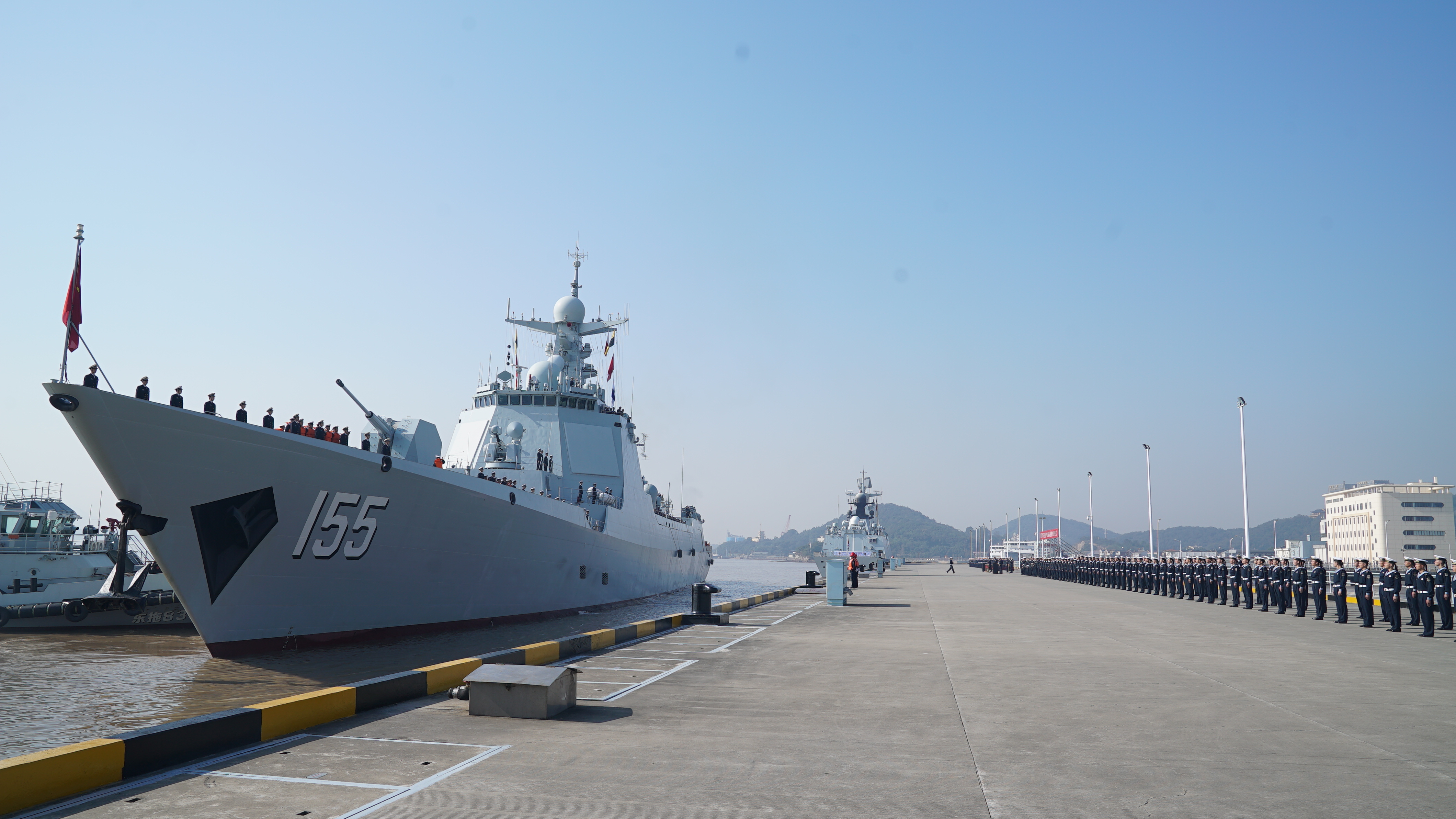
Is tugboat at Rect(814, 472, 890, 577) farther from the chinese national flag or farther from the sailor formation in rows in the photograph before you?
the chinese national flag

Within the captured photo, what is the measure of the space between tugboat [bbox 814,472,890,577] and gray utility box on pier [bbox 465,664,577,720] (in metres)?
53.1

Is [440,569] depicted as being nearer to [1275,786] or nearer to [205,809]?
[205,809]

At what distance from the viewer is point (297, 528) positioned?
505 inches

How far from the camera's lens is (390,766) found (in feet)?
16.8

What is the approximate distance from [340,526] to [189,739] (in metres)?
8.46

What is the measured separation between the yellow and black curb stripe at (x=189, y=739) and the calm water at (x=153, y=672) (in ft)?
10.8

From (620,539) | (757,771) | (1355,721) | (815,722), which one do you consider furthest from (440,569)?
(1355,721)

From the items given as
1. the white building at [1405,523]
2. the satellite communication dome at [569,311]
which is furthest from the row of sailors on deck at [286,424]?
the white building at [1405,523]

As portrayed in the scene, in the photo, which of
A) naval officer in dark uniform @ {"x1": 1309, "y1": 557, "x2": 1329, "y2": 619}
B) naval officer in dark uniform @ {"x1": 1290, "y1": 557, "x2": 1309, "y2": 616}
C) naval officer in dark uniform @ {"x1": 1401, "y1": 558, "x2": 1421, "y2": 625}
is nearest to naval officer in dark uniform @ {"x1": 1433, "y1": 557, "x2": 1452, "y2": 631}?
naval officer in dark uniform @ {"x1": 1401, "y1": 558, "x2": 1421, "y2": 625}

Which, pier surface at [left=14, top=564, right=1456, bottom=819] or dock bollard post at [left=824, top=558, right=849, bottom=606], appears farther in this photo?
dock bollard post at [left=824, top=558, right=849, bottom=606]

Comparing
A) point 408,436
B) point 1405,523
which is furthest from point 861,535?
point 408,436

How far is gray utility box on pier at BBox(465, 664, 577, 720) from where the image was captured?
21.8 feet

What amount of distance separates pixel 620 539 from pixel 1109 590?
22112 millimetres

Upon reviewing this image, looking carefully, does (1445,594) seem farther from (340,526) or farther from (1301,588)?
(340,526)
